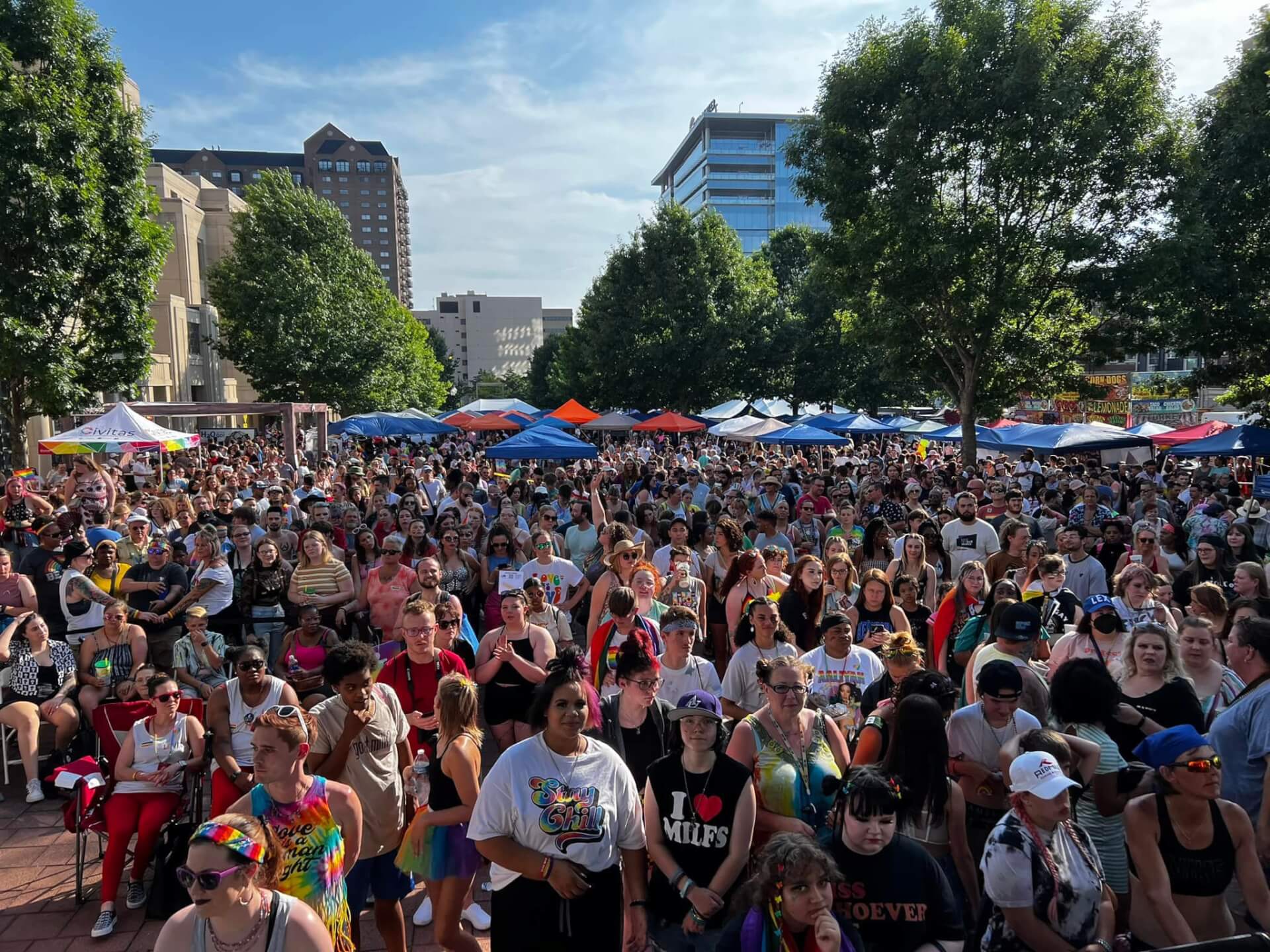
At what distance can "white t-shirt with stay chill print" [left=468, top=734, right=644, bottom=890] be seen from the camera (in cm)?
288

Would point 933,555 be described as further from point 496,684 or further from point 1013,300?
point 1013,300

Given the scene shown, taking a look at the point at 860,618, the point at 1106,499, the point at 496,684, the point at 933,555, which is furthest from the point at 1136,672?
the point at 1106,499

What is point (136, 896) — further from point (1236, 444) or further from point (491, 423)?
point (491, 423)

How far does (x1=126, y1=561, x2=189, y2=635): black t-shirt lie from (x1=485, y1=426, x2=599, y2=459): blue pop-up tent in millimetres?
5634

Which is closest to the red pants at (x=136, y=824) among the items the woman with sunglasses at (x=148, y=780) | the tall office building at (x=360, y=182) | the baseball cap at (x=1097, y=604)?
the woman with sunglasses at (x=148, y=780)

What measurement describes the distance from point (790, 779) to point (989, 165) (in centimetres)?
1602

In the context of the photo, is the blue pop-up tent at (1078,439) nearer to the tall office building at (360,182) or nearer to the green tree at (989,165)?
the green tree at (989,165)

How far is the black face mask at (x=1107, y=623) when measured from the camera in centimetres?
471

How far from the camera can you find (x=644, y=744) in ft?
12.9

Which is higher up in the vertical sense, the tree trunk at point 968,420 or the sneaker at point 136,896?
the tree trunk at point 968,420

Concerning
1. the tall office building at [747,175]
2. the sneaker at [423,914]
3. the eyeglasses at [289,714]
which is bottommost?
the sneaker at [423,914]

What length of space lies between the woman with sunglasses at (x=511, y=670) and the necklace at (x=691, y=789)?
1817 mm

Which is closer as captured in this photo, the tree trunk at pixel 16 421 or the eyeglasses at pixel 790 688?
the eyeglasses at pixel 790 688

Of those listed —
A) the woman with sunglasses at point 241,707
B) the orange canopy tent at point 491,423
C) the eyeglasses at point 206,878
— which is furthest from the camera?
the orange canopy tent at point 491,423
